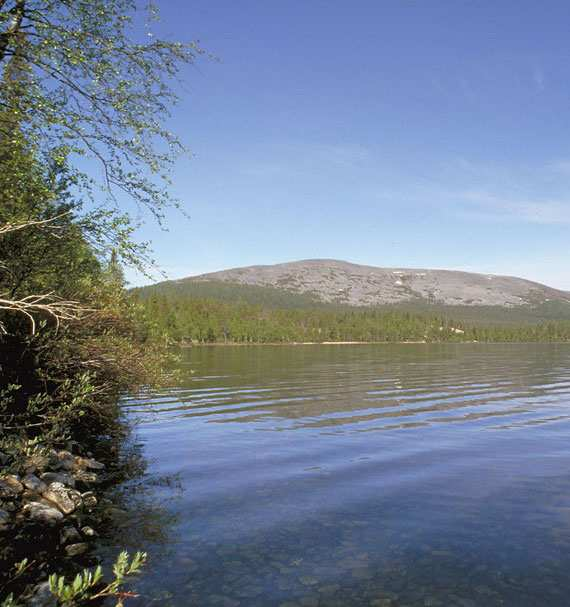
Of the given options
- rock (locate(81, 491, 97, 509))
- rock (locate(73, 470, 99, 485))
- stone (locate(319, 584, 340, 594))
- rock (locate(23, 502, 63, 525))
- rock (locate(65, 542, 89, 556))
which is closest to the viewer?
stone (locate(319, 584, 340, 594))

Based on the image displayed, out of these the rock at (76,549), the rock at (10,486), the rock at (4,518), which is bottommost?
the rock at (76,549)

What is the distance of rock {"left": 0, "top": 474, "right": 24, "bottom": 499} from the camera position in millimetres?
12797

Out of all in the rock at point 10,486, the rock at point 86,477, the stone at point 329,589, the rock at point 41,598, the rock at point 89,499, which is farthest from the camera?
the rock at point 86,477

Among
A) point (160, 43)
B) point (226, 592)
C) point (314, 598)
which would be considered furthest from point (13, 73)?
point (314, 598)

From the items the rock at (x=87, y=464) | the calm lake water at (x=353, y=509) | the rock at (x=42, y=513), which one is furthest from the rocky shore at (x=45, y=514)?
the calm lake water at (x=353, y=509)

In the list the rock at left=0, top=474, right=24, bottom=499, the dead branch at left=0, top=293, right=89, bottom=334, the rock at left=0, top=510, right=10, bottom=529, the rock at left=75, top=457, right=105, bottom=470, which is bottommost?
the rock at left=75, top=457, right=105, bottom=470

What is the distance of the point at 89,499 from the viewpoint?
1413 cm

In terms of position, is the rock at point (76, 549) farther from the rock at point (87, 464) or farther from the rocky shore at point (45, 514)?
the rock at point (87, 464)

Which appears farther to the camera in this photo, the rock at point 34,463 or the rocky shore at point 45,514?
the rock at point 34,463

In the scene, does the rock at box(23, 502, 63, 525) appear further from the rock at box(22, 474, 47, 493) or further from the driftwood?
the driftwood

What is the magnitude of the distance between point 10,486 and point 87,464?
4.58 meters

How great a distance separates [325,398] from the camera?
38656 millimetres

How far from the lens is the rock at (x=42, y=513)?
12396 mm

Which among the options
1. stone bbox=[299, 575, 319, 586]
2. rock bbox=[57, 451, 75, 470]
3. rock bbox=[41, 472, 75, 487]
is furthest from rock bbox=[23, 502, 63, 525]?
stone bbox=[299, 575, 319, 586]
